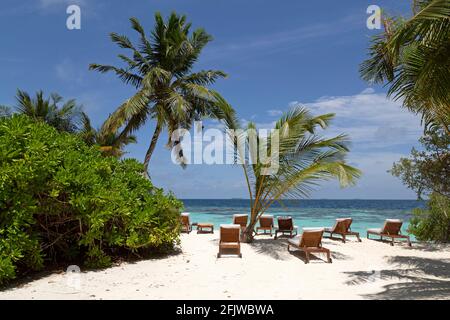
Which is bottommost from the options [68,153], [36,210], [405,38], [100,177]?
[36,210]

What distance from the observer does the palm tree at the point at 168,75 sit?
15633 millimetres

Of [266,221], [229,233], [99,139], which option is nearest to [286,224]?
[266,221]

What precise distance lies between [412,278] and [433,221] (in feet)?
25.8

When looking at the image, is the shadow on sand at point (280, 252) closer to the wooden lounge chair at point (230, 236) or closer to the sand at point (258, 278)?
the sand at point (258, 278)

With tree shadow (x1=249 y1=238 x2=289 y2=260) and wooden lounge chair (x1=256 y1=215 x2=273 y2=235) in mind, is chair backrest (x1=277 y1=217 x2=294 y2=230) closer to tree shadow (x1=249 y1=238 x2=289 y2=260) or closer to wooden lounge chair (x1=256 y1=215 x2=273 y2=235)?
wooden lounge chair (x1=256 y1=215 x2=273 y2=235)

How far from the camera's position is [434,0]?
4.45 m

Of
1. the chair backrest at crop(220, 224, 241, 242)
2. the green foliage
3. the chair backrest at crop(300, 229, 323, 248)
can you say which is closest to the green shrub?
the green foliage

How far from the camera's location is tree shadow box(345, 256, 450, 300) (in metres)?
5.20

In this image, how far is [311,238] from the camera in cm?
866

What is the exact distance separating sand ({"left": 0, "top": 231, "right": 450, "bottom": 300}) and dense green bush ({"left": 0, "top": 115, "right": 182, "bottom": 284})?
2.00 ft
